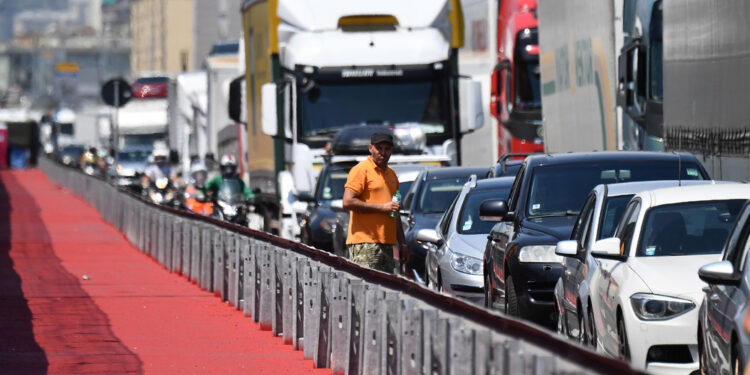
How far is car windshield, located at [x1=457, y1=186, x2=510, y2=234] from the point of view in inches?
662

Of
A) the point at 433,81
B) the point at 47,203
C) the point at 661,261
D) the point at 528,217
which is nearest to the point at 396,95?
the point at 433,81

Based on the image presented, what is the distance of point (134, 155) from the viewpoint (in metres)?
69.8

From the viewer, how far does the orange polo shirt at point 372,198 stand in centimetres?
1413

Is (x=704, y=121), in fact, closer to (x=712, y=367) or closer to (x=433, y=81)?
(x=712, y=367)

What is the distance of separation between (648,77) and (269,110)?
7.88m

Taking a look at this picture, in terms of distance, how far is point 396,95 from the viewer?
85.7ft

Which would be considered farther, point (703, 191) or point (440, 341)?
Result: point (703, 191)

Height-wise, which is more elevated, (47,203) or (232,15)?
(232,15)

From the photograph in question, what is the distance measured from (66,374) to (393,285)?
9.82 feet

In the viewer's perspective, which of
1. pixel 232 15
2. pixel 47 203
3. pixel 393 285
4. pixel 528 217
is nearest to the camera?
pixel 393 285

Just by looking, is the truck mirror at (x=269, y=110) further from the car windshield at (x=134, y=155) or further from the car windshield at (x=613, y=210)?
the car windshield at (x=134, y=155)

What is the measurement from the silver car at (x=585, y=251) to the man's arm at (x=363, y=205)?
1509 mm

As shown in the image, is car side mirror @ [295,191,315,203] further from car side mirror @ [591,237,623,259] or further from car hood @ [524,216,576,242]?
car side mirror @ [591,237,623,259]

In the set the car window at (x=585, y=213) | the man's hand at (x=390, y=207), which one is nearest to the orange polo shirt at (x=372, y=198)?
the man's hand at (x=390, y=207)
